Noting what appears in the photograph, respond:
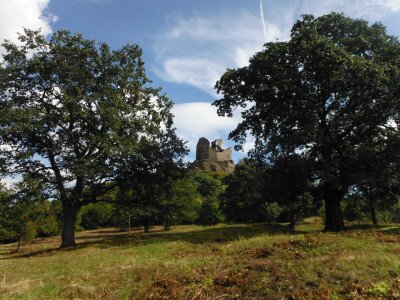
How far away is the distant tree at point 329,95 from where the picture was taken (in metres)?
25.8

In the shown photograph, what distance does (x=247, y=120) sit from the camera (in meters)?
31.2

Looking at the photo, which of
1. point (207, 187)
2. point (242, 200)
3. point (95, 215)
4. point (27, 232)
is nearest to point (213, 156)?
point (207, 187)

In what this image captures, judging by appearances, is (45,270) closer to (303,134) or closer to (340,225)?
(303,134)

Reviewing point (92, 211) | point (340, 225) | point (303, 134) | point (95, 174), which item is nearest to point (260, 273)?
point (303, 134)

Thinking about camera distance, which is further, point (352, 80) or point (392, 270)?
point (352, 80)

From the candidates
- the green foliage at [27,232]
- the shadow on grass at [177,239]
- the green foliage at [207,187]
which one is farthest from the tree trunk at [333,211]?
the green foliage at [207,187]

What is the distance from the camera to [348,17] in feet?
96.4

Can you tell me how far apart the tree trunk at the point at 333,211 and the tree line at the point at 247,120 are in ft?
0.27

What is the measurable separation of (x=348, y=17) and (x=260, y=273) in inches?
1022

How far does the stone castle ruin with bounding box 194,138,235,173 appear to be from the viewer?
141375 mm

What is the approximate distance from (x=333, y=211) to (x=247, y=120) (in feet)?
33.6

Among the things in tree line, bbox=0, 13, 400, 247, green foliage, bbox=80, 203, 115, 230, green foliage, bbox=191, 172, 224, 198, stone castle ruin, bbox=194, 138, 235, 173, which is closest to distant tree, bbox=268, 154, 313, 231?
tree line, bbox=0, 13, 400, 247

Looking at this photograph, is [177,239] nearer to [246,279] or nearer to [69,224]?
Answer: [69,224]

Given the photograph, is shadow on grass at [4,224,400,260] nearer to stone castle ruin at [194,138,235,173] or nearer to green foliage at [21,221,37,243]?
green foliage at [21,221,37,243]
